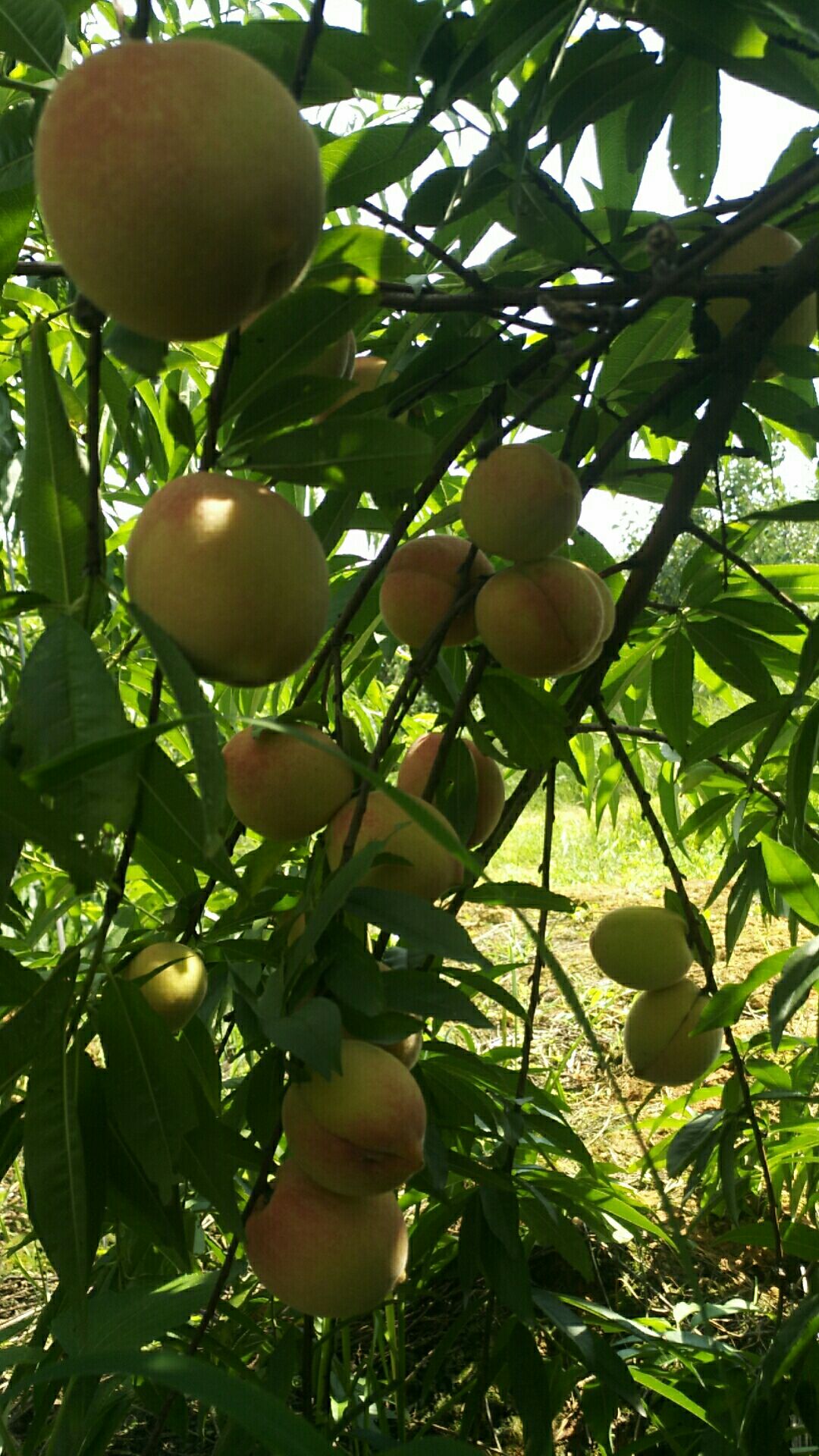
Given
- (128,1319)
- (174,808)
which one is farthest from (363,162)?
(128,1319)

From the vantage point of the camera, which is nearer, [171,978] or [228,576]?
[228,576]

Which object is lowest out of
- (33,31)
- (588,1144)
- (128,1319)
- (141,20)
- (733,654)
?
(588,1144)

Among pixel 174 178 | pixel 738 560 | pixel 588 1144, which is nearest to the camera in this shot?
pixel 174 178

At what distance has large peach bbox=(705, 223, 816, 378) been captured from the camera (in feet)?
2.25

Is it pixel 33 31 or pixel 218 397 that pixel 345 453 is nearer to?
pixel 218 397

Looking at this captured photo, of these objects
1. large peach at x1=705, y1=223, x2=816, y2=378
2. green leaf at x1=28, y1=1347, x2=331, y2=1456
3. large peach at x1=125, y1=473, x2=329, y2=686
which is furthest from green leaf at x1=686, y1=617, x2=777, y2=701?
green leaf at x1=28, y1=1347, x2=331, y2=1456

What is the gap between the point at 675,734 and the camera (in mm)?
939

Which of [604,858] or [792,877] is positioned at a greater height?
[604,858]

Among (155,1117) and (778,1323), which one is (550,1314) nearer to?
(778,1323)

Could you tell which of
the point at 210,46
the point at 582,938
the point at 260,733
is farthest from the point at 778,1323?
the point at 582,938

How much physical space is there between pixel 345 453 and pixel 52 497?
0.39 ft

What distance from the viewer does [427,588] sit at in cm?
67

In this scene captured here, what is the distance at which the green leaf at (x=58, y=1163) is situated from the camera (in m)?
0.45

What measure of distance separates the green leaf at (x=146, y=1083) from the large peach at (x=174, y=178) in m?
0.30
